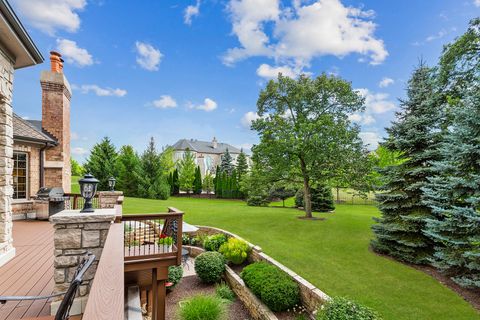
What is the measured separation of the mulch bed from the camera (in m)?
5.79

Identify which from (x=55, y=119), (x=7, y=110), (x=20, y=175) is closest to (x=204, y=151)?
(x=55, y=119)

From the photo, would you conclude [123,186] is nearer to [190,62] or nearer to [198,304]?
[190,62]

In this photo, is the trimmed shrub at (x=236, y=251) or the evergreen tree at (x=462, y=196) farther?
the trimmed shrub at (x=236, y=251)

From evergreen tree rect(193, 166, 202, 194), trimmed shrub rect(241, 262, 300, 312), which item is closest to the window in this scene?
trimmed shrub rect(241, 262, 300, 312)

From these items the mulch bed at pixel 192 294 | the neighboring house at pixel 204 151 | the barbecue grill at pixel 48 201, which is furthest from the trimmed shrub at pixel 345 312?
the neighboring house at pixel 204 151

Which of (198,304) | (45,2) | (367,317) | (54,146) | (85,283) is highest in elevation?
(45,2)

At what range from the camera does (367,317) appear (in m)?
3.56

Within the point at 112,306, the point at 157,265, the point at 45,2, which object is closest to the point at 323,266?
the point at 157,265

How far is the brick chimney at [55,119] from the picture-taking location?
32.7 feet

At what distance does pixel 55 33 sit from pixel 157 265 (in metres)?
9.95

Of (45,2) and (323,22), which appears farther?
(323,22)

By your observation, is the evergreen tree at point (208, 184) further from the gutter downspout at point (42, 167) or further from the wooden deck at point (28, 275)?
the wooden deck at point (28, 275)

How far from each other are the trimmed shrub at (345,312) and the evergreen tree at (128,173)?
78.4 feet

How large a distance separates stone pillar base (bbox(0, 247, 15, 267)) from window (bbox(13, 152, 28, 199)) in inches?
Result: 213
